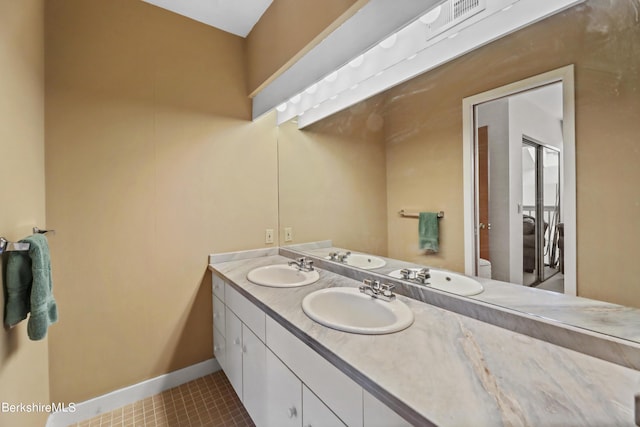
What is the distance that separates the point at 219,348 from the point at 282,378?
989 millimetres

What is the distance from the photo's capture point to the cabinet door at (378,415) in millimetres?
608

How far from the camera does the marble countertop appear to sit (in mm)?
545

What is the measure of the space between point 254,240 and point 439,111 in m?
1.56

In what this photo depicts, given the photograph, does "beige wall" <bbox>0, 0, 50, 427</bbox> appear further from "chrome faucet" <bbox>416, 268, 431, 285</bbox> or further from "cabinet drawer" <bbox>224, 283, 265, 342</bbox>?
"chrome faucet" <bbox>416, 268, 431, 285</bbox>

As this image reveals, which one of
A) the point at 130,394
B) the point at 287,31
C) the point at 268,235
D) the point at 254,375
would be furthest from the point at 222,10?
the point at 130,394

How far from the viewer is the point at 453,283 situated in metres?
1.14

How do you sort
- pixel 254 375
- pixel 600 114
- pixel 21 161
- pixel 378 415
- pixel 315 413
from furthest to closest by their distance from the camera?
1. pixel 254 375
2. pixel 21 161
3. pixel 315 413
4. pixel 600 114
5. pixel 378 415

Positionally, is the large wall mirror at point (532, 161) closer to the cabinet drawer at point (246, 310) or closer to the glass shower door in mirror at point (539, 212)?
the glass shower door in mirror at point (539, 212)

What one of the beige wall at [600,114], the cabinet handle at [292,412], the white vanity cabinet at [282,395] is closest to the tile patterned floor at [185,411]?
the white vanity cabinet at [282,395]

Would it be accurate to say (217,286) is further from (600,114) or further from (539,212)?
(600,114)

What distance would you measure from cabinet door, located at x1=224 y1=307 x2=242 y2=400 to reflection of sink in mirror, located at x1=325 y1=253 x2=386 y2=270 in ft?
2.37

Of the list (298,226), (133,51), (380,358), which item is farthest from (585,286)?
(133,51)

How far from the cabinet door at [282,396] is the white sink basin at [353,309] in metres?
0.25

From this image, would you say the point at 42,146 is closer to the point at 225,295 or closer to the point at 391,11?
the point at 225,295
